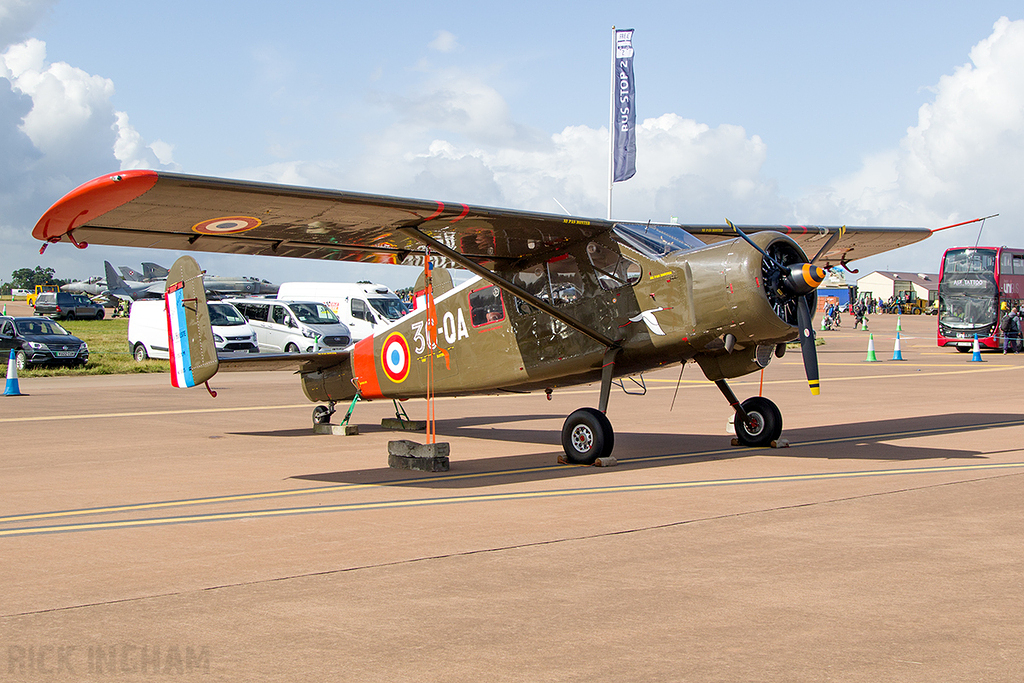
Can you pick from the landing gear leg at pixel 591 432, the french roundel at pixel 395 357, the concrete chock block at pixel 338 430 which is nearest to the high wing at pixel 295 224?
the french roundel at pixel 395 357

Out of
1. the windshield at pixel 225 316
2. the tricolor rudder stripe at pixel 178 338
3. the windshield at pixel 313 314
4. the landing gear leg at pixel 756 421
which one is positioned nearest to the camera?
the landing gear leg at pixel 756 421

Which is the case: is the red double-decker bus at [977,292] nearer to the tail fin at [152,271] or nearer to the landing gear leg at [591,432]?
the landing gear leg at [591,432]

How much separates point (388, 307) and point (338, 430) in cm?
2450

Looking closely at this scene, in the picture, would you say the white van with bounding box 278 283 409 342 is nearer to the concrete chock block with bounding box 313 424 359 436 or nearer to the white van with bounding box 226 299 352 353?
the white van with bounding box 226 299 352 353

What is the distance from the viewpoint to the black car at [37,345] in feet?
95.5

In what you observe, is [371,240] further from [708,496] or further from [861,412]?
[861,412]

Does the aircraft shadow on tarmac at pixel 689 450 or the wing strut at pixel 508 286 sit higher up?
the wing strut at pixel 508 286

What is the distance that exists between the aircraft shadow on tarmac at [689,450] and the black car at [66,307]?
66.1 meters

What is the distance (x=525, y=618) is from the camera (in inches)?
192

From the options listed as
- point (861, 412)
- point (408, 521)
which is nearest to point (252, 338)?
point (861, 412)

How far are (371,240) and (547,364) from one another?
2796mm

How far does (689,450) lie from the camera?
12.4 m

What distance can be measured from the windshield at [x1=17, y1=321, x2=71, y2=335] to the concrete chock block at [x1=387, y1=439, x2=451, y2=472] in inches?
958

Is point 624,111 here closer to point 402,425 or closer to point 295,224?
point 402,425
